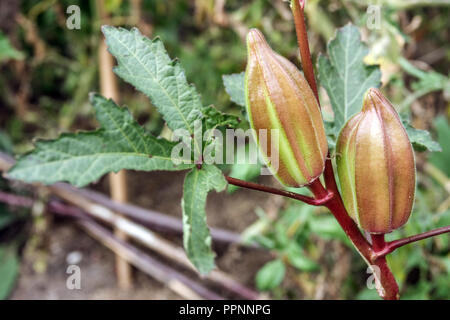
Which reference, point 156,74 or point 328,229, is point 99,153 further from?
point 328,229

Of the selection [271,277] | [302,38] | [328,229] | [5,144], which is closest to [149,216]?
[271,277]

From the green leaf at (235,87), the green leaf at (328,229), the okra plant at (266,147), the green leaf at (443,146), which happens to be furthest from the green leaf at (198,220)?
the green leaf at (443,146)

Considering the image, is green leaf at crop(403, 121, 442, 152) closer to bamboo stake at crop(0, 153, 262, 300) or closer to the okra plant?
the okra plant

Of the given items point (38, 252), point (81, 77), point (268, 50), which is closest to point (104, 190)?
point (38, 252)

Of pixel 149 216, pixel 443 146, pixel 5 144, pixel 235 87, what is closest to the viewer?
pixel 235 87

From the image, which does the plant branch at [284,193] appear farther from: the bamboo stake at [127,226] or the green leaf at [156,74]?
the bamboo stake at [127,226]

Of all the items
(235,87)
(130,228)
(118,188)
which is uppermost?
(235,87)

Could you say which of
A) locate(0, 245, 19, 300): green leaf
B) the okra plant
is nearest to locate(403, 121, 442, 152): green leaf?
the okra plant
